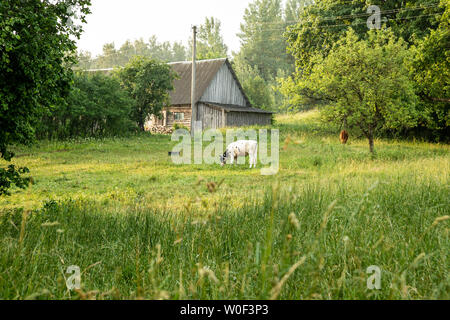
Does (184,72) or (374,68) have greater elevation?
(184,72)

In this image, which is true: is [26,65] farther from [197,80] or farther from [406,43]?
[197,80]

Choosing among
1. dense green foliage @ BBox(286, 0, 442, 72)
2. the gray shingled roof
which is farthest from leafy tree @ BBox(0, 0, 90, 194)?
the gray shingled roof

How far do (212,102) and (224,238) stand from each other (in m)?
32.3

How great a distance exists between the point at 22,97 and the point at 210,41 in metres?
73.6

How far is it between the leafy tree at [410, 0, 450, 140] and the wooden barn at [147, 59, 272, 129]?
15979mm

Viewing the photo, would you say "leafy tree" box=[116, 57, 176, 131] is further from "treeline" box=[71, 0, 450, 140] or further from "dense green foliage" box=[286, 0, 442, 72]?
"dense green foliage" box=[286, 0, 442, 72]

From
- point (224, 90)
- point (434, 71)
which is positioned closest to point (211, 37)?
point (224, 90)

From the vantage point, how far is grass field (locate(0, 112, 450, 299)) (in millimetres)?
2324

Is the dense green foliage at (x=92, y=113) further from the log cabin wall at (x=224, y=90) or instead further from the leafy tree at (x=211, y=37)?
the leafy tree at (x=211, y=37)

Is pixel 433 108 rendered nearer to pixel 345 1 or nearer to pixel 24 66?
pixel 345 1

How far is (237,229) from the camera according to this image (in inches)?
172

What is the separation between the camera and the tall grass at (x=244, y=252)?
2.17 meters

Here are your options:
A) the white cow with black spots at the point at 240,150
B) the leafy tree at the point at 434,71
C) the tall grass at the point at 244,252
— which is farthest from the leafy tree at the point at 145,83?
the tall grass at the point at 244,252
